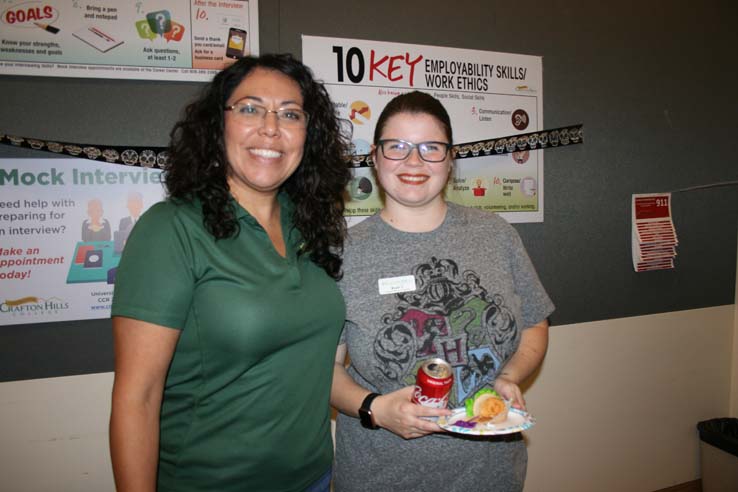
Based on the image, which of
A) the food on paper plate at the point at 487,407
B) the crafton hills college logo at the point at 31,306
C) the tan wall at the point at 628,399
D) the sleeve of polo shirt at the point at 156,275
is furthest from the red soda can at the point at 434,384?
the tan wall at the point at 628,399

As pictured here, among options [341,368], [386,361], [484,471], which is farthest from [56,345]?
[484,471]

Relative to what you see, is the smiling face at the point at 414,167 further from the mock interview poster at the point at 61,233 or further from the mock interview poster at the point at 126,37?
the mock interview poster at the point at 61,233

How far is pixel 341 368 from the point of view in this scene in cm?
152

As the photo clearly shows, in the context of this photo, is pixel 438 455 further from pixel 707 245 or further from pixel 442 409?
pixel 707 245

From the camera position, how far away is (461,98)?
2.47 meters

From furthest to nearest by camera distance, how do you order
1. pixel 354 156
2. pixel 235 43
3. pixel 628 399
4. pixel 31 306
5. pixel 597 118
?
pixel 628 399
pixel 597 118
pixel 354 156
pixel 235 43
pixel 31 306

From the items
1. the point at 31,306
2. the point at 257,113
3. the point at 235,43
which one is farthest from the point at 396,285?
the point at 31,306

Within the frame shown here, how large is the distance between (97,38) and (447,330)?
187 cm

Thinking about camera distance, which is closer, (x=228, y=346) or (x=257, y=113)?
(x=228, y=346)

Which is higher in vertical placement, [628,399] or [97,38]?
[97,38]

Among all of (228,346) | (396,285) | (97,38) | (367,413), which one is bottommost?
(367,413)

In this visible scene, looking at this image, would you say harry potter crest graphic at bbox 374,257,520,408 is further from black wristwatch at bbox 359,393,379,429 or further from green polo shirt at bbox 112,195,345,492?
green polo shirt at bbox 112,195,345,492

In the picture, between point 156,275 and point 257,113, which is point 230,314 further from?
point 257,113

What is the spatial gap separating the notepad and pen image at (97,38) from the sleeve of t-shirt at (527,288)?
1.83 m
